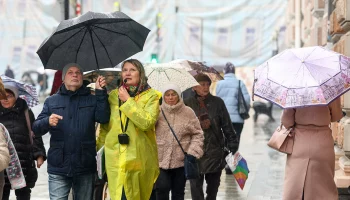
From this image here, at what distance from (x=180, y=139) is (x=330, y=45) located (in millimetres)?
4846

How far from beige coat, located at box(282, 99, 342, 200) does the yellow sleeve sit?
1.22 m

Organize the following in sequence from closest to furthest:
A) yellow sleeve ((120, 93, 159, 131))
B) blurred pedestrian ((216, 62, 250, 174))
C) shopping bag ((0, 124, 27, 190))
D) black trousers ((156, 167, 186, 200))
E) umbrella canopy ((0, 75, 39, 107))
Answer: shopping bag ((0, 124, 27, 190))
yellow sleeve ((120, 93, 159, 131))
black trousers ((156, 167, 186, 200))
umbrella canopy ((0, 75, 39, 107))
blurred pedestrian ((216, 62, 250, 174))

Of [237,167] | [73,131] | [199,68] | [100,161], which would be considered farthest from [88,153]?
[199,68]

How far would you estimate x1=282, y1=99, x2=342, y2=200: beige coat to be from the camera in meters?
7.72

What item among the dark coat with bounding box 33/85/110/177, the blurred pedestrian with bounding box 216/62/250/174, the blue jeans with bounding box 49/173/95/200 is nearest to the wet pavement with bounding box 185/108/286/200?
the blurred pedestrian with bounding box 216/62/250/174

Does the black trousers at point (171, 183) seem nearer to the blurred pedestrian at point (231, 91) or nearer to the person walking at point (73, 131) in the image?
the person walking at point (73, 131)

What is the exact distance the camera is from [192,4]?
33.7m

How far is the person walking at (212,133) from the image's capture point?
→ 1012 cm

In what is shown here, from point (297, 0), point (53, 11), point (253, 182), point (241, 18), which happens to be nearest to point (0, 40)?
point (53, 11)

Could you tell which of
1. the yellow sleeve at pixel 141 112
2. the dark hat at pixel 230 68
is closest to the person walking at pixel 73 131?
the yellow sleeve at pixel 141 112

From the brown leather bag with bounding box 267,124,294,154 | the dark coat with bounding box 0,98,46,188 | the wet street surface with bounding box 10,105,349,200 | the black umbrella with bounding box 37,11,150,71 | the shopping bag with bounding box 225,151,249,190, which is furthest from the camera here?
the wet street surface with bounding box 10,105,349,200

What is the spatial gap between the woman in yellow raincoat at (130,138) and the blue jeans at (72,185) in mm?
215

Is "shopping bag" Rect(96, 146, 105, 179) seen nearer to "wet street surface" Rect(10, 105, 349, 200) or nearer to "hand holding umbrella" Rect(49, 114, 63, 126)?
"hand holding umbrella" Rect(49, 114, 63, 126)

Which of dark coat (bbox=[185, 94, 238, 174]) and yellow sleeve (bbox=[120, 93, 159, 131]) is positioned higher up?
yellow sleeve (bbox=[120, 93, 159, 131])
